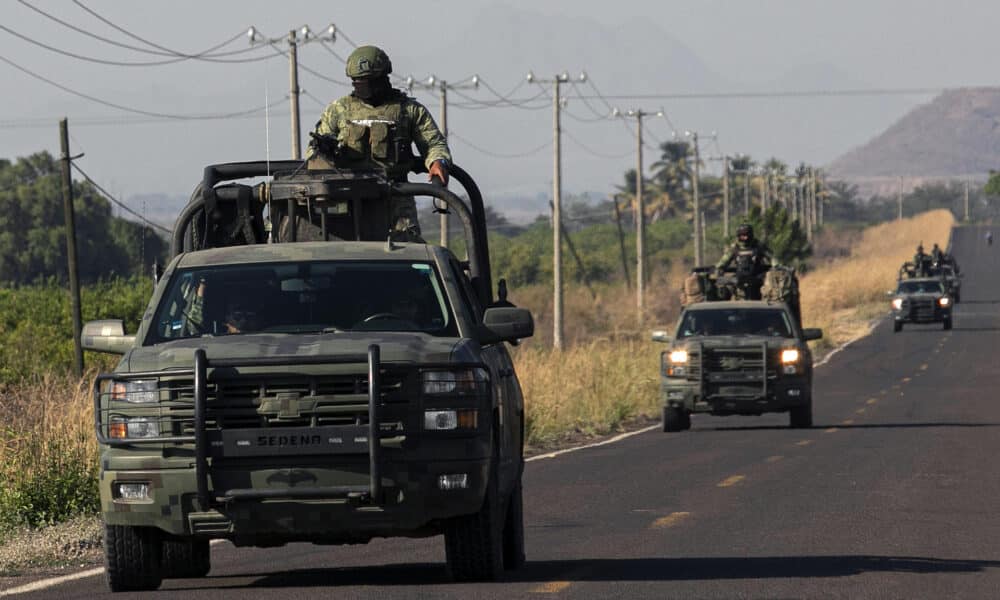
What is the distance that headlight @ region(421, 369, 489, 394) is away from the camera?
9297mm

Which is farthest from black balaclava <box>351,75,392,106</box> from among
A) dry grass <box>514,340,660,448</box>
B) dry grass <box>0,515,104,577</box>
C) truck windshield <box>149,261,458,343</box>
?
dry grass <box>514,340,660,448</box>

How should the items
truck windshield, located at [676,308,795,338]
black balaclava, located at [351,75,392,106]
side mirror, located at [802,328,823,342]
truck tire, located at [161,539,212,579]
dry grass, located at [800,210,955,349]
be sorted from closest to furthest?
truck tire, located at [161,539,212,579] < black balaclava, located at [351,75,392,106] < side mirror, located at [802,328,823,342] < truck windshield, located at [676,308,795,338] < dry grass, located at [800,210,955,349]

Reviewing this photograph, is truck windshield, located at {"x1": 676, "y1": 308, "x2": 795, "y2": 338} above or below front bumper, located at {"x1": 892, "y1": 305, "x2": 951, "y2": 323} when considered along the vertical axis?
above

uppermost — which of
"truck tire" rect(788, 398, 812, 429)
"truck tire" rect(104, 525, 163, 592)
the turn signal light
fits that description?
the turn signal light

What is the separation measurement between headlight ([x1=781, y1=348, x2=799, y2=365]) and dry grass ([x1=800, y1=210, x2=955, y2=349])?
3280cm

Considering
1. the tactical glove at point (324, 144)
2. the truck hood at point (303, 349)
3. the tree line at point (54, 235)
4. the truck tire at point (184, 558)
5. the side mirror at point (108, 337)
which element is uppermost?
the tree line at point (54, 235)

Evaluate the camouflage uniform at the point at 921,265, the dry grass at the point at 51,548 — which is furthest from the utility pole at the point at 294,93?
the camouflage uniform at the point at 921,265

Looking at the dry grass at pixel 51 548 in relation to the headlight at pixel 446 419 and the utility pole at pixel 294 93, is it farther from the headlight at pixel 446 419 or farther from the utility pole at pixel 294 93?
the utility pole at pixel 294 93

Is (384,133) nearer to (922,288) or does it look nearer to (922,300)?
(922,300)

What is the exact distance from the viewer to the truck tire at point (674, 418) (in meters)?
27.5

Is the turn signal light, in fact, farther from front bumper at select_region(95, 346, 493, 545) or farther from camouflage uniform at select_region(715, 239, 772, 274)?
camouflage uniform at select_region(715, 239, 772, 274)

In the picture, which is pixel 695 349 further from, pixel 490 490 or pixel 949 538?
pixel 490 490

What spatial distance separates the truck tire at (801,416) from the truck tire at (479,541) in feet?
58.8

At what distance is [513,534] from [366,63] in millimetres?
3572
